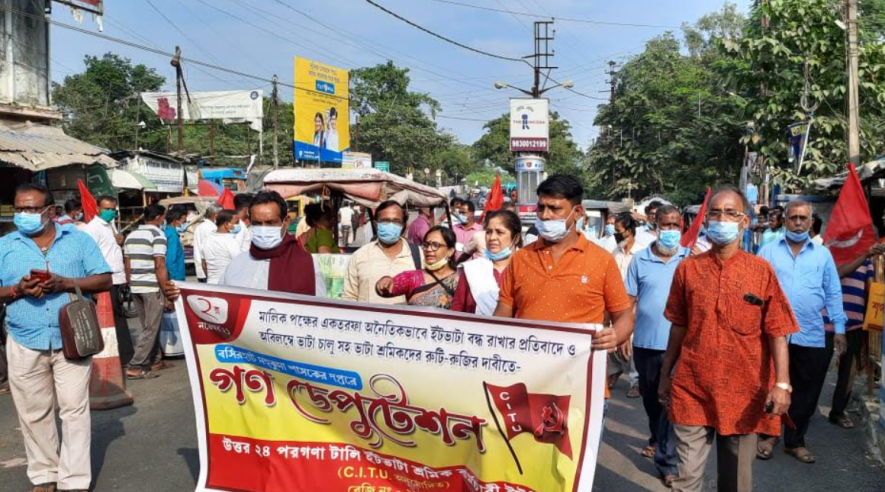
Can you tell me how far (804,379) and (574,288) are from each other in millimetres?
2805

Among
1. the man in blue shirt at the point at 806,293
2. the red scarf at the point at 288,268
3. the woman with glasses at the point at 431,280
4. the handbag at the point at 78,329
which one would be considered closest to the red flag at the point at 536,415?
the woman with glasses at the point at 431,280

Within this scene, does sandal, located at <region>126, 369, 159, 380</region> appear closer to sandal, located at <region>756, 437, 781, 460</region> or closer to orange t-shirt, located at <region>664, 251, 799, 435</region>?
sandal, located at <region>756, 437, 781, 460</region>

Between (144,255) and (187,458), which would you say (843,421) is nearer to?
(187,458)

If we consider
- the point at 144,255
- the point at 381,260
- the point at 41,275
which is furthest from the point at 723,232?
the point at 144,255

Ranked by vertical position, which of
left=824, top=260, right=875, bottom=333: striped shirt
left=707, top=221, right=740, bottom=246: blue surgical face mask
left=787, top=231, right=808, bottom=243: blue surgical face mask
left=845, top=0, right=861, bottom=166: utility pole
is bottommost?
left=824, top=260, right=875, bottom=333: striped shirt

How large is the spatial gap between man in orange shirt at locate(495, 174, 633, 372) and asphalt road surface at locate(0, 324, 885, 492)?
73.2 inches

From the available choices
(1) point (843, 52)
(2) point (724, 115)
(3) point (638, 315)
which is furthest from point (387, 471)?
(2) point (724, 115)

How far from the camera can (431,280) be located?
483 centimetres

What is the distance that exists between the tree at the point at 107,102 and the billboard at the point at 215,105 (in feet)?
8.86

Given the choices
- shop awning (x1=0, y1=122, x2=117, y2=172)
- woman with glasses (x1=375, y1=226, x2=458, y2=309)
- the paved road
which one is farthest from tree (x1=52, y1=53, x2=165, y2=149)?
woman with glasses (x1=375, y1=226, x2=458, y2=309)

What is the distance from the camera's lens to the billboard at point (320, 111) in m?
36.9

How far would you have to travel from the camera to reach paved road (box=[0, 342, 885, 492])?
5.02m

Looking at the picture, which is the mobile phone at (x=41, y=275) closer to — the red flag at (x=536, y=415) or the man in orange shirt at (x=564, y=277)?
the man in orange shirt at (x=564, y=277)

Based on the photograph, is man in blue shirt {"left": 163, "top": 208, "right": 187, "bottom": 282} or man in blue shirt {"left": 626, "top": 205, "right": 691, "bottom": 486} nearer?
man in blue shirt {"left": 626, "top": 205, "right": 691, "bottom": 486}
